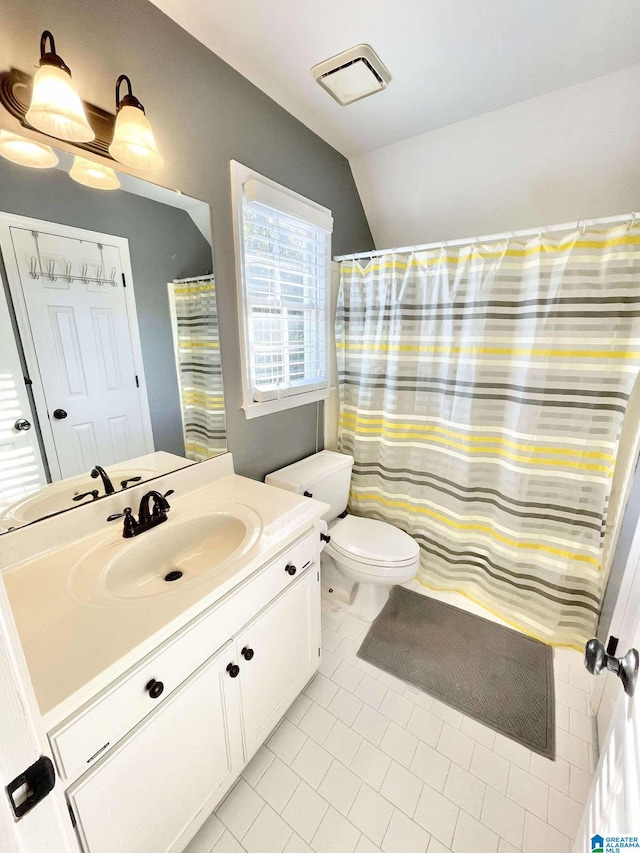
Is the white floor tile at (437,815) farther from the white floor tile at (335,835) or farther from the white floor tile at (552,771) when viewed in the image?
the white floor tile at (552,771)

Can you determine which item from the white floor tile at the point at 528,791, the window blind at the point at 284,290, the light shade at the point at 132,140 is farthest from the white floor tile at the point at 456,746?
the light shade at the point at 132,140

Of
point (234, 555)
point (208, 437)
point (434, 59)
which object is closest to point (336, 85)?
point (434, 59)

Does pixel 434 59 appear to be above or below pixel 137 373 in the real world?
above

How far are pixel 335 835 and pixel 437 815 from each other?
12.6 inches

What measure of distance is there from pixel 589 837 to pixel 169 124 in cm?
208

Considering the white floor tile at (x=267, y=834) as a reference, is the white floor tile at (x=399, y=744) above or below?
below

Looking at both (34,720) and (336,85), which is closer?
(34,720)

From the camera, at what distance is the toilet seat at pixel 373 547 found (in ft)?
5.40

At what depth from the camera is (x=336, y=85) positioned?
1375 millimetres

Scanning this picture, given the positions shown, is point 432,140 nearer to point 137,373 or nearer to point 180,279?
point 180,279

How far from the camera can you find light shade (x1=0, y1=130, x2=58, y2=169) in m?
0.86

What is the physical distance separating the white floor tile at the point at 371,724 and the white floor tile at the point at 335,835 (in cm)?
25

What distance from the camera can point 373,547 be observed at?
1.72 m

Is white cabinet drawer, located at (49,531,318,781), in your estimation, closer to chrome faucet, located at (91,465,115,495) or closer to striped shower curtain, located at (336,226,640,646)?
chrome faucet, located at (91,465,115,495)
